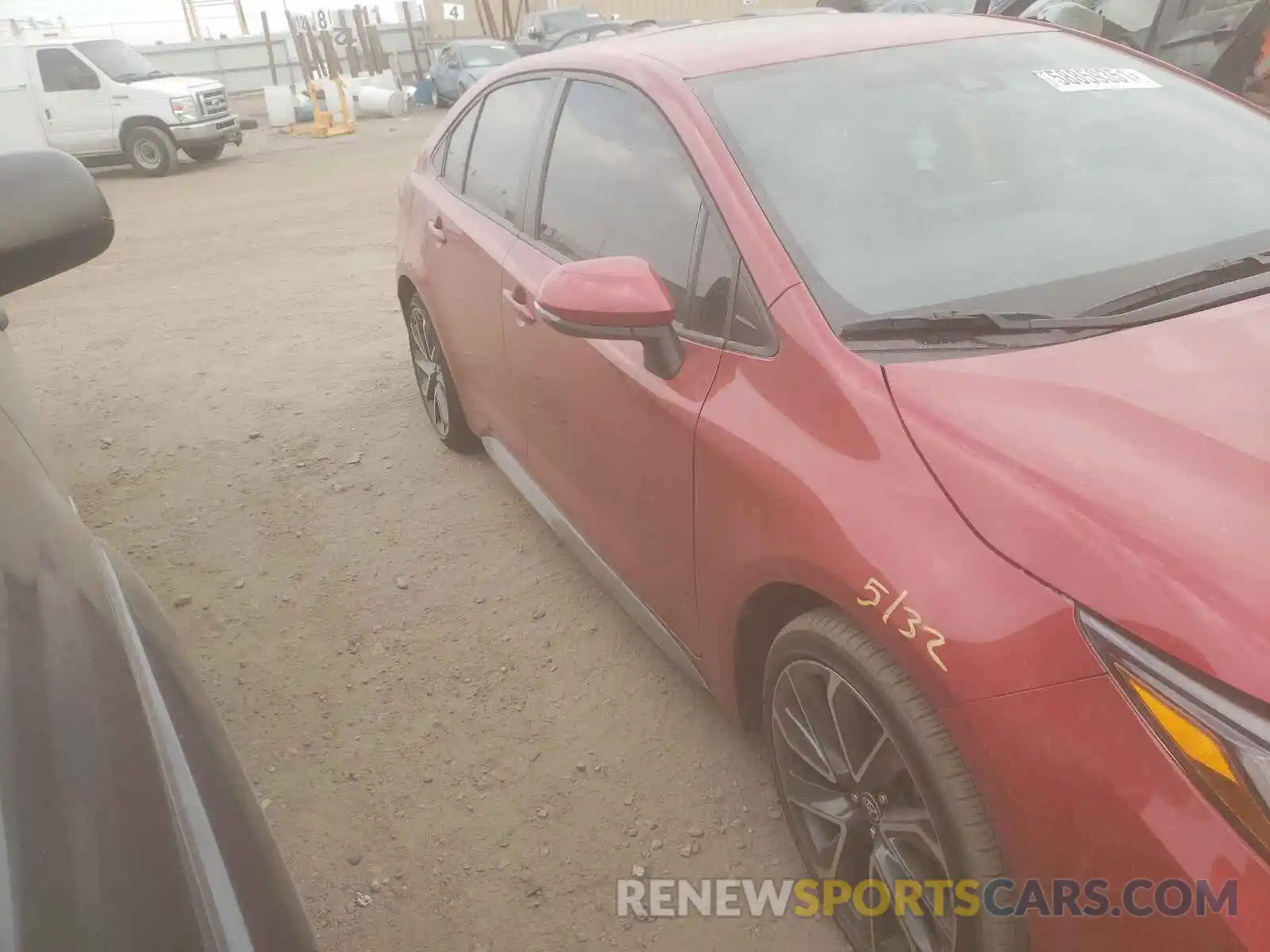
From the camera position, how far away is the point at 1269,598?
50.3 inches

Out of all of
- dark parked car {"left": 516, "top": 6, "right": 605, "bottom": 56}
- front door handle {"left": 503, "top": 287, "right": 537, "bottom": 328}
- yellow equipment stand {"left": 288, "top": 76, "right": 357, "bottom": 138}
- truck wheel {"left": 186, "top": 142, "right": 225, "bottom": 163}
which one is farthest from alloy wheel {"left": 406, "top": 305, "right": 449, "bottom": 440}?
dark parked car {"left": 516, "top": 6, "right": 605, "bottom": 56}

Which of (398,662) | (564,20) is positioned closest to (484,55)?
(564,20)

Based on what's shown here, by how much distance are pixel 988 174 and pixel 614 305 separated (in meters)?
0.89

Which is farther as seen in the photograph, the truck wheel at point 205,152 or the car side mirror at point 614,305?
the truck wheel at point 205,152

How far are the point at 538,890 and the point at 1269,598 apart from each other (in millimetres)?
1712

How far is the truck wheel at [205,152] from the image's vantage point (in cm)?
1502

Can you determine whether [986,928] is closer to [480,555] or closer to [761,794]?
[761,794]

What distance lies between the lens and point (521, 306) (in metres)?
2.96

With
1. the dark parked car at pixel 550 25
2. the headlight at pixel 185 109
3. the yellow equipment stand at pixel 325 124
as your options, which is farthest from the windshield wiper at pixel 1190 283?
the dark parked car at pixel 550 25

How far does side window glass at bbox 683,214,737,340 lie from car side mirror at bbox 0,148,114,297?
115cm

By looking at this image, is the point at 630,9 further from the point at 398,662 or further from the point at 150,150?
the point at 398,662

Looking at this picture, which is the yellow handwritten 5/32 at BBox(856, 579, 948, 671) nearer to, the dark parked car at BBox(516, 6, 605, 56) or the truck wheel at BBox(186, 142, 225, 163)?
the truck wheel at BBox(186, 142, 225, 163)

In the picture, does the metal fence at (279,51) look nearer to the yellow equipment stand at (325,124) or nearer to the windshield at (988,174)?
the yellow equipment stand at (325,124)

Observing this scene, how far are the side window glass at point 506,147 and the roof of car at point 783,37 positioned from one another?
0.25 metres
